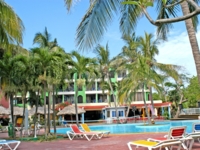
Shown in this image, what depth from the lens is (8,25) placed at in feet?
37.3

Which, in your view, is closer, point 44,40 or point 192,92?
point 44,40

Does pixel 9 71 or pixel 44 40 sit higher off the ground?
pixel 44 40

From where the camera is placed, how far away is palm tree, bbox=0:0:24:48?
37.1ft

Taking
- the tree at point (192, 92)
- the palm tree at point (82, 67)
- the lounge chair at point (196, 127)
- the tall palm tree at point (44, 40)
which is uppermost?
the tall palm tree at point (44, 40)

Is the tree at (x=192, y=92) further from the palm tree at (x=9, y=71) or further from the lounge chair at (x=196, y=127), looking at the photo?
the lounge chair at (x=196, y=127)

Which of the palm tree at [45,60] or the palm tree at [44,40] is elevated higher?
the palm tree at [44,40]

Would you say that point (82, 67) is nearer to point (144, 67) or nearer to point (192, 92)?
point (144, 67)

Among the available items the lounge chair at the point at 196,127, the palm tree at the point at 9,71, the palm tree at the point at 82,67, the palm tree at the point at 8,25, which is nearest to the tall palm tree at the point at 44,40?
the palm tree at the point at 82,67

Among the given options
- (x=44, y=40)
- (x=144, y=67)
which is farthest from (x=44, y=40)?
(x=144, y=67)

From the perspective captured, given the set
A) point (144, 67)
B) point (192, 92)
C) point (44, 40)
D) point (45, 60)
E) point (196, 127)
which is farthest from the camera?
point (192, 92)

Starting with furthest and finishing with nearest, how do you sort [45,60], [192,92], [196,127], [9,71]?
[192,92]
[9,71]
[45,60]
[196,127]

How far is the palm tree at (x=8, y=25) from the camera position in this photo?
1130cm

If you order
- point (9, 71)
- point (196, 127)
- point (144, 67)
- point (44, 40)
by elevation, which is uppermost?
point (44, 40)

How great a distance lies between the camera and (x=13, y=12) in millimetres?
11594
